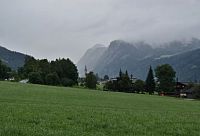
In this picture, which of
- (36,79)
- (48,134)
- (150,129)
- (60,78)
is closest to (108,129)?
(150,129)

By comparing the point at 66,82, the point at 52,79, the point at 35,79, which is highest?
the point at 52,79

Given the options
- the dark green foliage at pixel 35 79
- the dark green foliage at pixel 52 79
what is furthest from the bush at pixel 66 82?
the dark green foliage at pixel 35 79

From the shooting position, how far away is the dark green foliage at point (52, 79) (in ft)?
596

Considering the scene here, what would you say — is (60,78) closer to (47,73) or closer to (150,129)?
(47,73)

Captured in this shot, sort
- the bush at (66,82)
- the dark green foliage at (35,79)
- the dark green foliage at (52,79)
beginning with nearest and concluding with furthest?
the dark green foliage at (35,79) < the dark green foliage at (52,79) < the bush at (66,82)

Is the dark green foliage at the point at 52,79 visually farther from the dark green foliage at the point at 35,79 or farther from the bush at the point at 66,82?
the bush at the point at 66,82

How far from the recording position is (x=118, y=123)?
77.5ft

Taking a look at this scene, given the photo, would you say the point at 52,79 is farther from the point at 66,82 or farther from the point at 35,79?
the point at 66,82

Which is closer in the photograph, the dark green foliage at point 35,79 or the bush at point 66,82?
the dark green foliage at point 35,79

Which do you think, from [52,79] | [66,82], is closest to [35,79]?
[52,79]

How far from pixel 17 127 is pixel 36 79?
532 feet

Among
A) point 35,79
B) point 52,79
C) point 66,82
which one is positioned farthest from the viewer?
point 66,82

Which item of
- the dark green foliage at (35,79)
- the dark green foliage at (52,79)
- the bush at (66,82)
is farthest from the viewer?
the bush at (66,82)

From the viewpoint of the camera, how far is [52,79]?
182m
